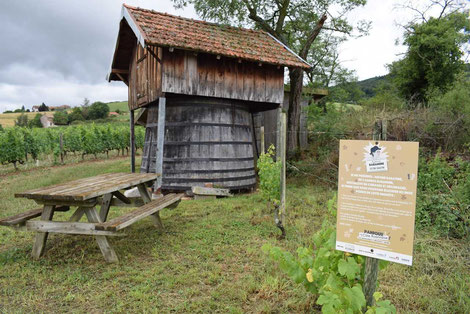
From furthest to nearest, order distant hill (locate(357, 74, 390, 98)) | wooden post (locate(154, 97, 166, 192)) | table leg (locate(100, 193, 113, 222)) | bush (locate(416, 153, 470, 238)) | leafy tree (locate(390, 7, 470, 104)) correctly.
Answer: distant hill (locate(357, 74, 390, 98)) → leafy tree (locate(390, 7, 470, 104)) → wooden post (locate(154, 97, 166, 192)) → table leg (locate(100, 193, 113, 222)) → bush (locate(416, 153, 470, 238))

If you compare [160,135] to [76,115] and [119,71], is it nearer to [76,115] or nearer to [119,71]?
[119,71]

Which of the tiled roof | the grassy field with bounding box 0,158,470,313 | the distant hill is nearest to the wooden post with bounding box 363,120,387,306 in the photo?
the grassy field with bounding box 0,158,470,313

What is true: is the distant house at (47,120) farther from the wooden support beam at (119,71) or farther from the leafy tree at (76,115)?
the wooden support beam at (119,71)

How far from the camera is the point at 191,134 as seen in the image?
8.05m

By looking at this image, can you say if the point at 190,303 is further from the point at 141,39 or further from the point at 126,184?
the point at 141,39

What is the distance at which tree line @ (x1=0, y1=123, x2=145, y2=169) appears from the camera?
15281 mm

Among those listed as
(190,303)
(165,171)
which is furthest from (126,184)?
(165,171)

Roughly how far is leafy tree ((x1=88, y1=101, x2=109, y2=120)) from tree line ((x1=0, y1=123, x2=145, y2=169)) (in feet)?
134

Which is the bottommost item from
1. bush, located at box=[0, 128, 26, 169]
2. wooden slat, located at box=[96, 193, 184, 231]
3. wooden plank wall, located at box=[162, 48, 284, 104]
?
wooden slat, located at box=[96, 193, 184, 231]

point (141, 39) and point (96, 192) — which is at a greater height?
point (141, 39)

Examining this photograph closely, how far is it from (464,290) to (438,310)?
1.78ft

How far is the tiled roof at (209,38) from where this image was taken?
7.05 meters

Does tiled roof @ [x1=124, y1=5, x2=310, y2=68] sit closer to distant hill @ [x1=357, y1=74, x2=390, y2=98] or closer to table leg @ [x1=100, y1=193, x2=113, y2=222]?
table leg @ [x1=100, y1=193, x2=113, y2=222]

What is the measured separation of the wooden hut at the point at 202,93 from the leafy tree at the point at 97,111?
5738cm
